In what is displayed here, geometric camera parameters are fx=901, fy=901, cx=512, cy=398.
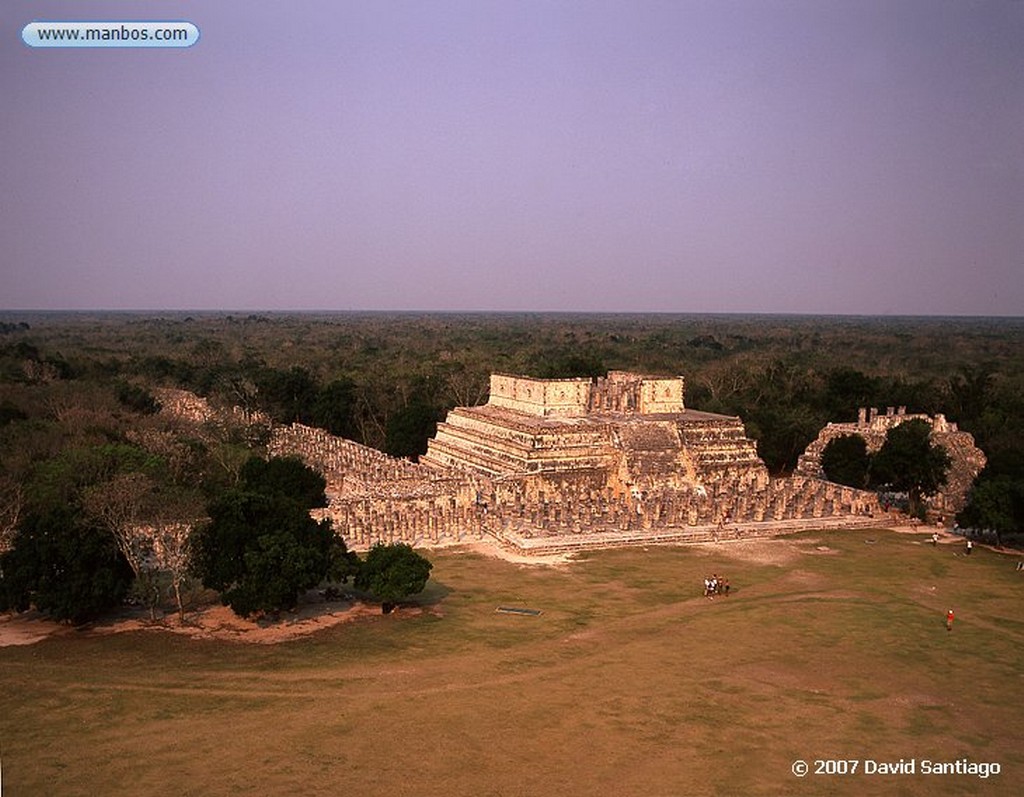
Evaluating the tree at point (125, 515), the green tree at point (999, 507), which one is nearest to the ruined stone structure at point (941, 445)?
the green tree at point (999, 507)

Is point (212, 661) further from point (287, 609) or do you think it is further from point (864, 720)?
point (864, 720)

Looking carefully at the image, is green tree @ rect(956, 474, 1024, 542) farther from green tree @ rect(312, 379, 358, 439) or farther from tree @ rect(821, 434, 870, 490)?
green tree @ rect(312, 379, 358, 439)

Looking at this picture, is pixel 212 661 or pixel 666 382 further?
pixel 666 382

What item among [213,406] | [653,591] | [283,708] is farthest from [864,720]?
[213,406]

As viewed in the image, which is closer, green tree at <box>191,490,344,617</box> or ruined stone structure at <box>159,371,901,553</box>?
green tree at <box>191,490,344,617</box>

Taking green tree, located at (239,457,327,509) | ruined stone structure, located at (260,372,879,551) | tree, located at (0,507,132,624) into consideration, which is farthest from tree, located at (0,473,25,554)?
ruined stone structure, located at (260,372,879,551)

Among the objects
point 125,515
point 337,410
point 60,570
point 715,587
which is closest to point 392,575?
point 125,515
